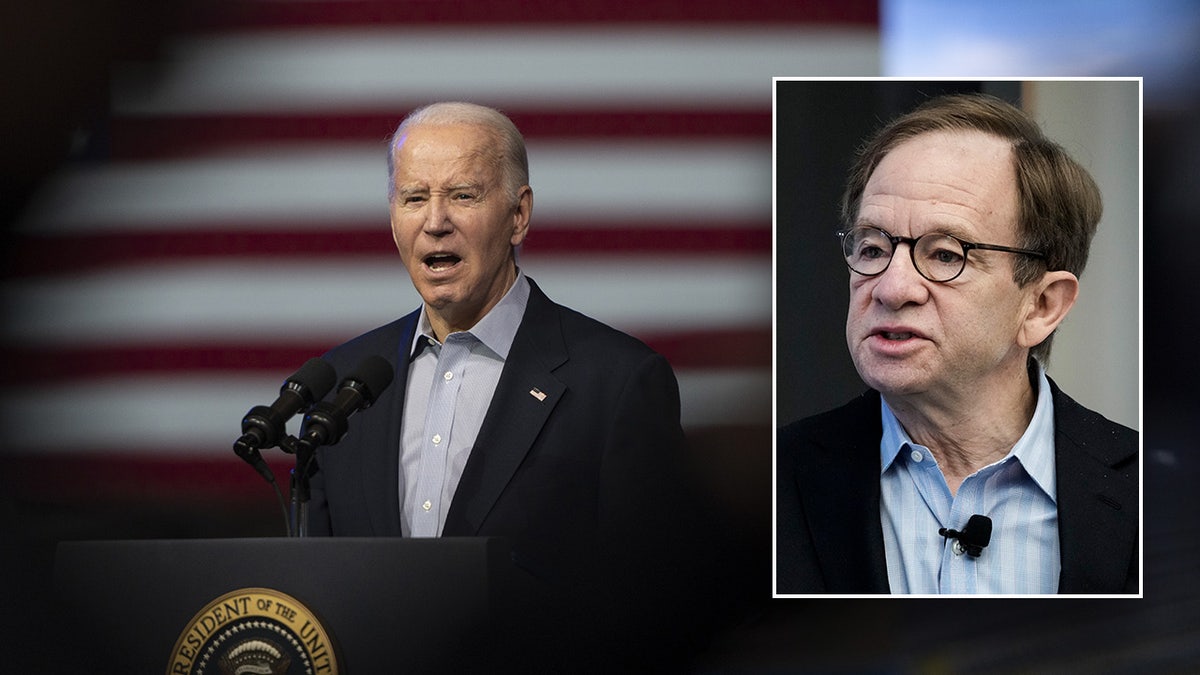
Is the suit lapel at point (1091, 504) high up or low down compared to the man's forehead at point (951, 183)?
down

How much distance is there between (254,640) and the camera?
10.1 feet

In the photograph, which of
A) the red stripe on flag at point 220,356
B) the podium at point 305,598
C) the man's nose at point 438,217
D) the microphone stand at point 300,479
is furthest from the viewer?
the red stripe on flag at point 220,356

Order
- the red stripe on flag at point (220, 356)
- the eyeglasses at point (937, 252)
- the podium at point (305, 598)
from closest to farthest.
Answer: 1. the podium at point (305, 598)
2. the eyeglasses at point (937, 252)
3. the red stripe on flag at point (220, 356)

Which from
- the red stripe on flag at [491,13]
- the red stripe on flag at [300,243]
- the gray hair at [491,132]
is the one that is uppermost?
the red stripe on flag at [491,13]

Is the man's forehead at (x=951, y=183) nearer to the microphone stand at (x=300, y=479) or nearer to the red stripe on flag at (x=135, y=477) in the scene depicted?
the microphone stand at (x=300, y=479)

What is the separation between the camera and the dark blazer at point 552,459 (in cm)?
362

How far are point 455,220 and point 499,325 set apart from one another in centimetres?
30

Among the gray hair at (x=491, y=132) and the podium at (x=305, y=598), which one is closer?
the podium at (x=305, y=598)

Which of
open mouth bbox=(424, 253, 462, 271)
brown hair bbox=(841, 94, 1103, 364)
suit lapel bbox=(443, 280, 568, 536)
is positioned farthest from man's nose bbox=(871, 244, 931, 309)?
open mouth bbox=(424, 253, 462, 271)

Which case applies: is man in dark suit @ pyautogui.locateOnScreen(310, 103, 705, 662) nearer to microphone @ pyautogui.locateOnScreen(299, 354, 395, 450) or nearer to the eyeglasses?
microphone @ pyautogui.locateOnScreen(299, 354, 395, 450)

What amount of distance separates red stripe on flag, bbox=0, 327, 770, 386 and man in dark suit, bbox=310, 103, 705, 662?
10 centimetres

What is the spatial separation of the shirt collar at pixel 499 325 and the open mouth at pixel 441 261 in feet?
0.44

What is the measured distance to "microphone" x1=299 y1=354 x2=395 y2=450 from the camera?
10.2 feet

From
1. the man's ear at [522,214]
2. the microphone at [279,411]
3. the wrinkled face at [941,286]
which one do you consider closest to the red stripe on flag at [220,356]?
the wrinkled face at [941,286]
